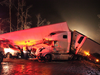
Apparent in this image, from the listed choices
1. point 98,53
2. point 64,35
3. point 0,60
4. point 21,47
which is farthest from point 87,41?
point 0,60

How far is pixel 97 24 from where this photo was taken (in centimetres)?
2941

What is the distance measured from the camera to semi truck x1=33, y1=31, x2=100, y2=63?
14477 mm

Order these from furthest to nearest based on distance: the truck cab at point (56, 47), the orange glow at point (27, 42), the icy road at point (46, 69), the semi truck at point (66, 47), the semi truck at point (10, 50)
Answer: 1. the semi truck at point (10, 50)
2. the orange glow at point (27, 42)
3. the truck cab at point (56, 47)
4. the semi truck at point (66, 47)
5. the icy road at point (46, 69)

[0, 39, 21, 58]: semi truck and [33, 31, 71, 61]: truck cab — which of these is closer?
[33, 31, 71, 61]: truck cab

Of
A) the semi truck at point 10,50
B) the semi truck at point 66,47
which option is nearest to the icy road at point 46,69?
the semi truck at point 66,47

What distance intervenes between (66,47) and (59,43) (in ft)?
3.54

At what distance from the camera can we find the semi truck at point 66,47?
14.5 m

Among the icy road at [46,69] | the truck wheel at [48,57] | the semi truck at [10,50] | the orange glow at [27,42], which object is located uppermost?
A: the orange glow at [27,42]

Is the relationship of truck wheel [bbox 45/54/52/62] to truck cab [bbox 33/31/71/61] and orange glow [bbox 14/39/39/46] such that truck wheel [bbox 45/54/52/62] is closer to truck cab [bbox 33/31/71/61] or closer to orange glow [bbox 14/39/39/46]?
truck cab [bbox 33/31/71/61]

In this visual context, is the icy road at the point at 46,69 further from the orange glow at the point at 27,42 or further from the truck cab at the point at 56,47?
the orange glow at the point at 27,42

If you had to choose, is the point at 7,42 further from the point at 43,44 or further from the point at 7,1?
the point at 7,1

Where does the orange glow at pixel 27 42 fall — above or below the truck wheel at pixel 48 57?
above

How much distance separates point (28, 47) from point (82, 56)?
7.79m

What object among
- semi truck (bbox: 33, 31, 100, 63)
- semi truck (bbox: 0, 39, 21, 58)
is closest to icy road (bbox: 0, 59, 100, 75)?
semi truck (bbox: 33, 31, 100, 63)
